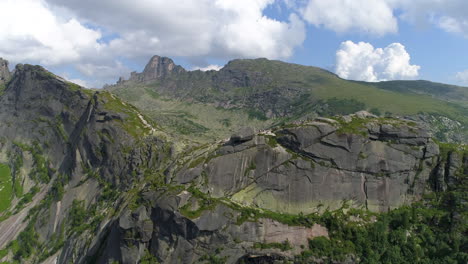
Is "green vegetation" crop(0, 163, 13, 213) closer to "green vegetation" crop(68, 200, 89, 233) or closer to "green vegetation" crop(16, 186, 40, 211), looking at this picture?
"green vegetation" crop(16, 186, 40, 211)

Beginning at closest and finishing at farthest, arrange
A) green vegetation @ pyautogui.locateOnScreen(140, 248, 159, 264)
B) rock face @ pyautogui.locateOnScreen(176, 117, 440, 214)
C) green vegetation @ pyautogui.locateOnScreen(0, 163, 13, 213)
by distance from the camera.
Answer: green vegetation @ pyautogui.locateOnScreen(140, 248, 159, 264), rock face @ pyautogui.locateOnScreen(176, 117, 440, 214), green vegetation @ pyautogui.locateOnScreen(0, 163, 13, 213)

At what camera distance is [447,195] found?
8281 centimetres

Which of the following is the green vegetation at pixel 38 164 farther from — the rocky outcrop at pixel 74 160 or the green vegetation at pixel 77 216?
the green vegetation at pixel 77 216

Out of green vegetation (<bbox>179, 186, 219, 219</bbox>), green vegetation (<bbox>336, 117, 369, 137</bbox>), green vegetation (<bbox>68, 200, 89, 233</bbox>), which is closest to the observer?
green vegetation (<bbox>179, 186, 219, 219</bbox>)

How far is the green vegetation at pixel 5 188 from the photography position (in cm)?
15410

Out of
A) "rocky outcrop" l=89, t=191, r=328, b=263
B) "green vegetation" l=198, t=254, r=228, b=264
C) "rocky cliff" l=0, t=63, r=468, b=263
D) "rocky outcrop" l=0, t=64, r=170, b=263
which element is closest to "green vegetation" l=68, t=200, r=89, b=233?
"rocky outcrop" l=0, t=64, r=170, b=263

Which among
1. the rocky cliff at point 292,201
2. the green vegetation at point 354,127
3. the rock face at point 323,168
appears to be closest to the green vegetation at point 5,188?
the rocky cliff at point 292,201

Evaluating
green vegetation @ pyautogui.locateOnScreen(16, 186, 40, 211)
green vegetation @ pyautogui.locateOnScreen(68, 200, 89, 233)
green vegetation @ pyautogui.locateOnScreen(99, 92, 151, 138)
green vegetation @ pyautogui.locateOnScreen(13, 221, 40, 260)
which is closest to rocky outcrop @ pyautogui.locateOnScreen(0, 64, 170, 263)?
green vegetation @ pyautogui.locateOnScreen(99, 92, 151, 138)

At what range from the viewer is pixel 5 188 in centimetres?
16588

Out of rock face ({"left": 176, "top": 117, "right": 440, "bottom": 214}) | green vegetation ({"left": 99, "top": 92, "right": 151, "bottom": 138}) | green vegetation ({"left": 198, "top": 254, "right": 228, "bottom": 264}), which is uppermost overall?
green vegetation ({"left": 99, "top": 92, "right": 151, "bottom": 138})

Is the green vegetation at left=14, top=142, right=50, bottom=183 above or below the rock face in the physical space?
below

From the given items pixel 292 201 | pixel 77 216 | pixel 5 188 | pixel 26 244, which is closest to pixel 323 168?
pixel 292 201

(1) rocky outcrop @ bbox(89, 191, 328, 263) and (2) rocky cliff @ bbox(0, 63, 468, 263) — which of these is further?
(2) rocky cliff @ bbox(0, 63, 468, 263)

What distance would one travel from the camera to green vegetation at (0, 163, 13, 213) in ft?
506
